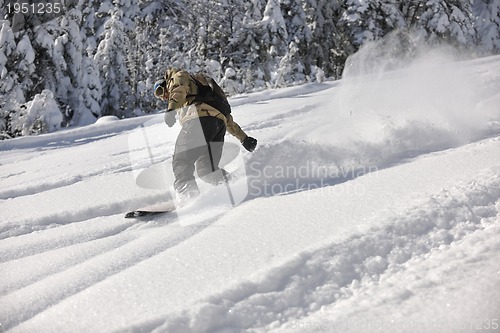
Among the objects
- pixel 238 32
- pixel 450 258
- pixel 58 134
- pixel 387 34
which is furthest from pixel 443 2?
pixel 450 258

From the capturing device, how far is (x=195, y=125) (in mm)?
4215

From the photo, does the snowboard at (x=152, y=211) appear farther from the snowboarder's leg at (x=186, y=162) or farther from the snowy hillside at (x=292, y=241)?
the snowboarder's leg at (x=186, y=162)

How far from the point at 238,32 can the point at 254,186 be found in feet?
54.8

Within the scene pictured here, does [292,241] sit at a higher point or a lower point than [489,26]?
higher

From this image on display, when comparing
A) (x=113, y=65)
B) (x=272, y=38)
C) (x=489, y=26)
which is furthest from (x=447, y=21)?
(x=113, y=65)

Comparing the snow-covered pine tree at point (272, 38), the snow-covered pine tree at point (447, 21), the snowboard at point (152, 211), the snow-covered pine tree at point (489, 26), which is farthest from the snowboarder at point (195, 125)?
the snow-covered pine tree at point (489, 26)

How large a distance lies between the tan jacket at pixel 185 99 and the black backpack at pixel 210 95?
4 centimetres

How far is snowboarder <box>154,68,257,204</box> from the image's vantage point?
399cm

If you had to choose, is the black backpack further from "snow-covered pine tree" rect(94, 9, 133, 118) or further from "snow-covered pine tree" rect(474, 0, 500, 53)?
"snow-covered pine tree" rect(474, 0, 500, 53)

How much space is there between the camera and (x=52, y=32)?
43.6ft

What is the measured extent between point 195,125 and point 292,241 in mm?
1971

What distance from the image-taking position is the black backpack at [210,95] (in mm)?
4305

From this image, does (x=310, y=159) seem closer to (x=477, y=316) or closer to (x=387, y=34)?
(x=477, y=316)

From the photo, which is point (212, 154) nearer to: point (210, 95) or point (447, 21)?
point (210, 95)
